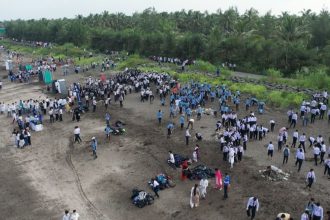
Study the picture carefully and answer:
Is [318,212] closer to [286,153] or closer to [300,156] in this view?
[300,156]

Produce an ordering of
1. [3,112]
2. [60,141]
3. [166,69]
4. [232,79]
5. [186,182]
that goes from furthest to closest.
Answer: [166,69] → [232,79] → [3,112] → [60,141] → [186,182]

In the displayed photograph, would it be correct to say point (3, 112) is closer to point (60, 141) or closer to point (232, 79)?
point (60, 141)

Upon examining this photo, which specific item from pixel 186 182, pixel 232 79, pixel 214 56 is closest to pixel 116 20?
pixel 214 56

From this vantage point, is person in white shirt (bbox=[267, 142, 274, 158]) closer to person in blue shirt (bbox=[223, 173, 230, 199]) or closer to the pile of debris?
the pile of debris

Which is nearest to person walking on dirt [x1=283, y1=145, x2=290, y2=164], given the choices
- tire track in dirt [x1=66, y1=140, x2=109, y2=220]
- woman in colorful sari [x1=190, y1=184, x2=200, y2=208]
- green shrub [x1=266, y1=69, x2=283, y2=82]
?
woman in colorful sari [x1=190, y1=184, x2=200, y2=208]

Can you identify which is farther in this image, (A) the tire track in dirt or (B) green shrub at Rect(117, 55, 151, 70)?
(B) green shrub at Rect(117, 55, 151, 70)

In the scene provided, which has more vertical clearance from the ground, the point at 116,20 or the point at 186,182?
the point at 116,20

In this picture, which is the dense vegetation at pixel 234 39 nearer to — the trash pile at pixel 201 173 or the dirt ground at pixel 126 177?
the dirt ground at pixel 126 177
